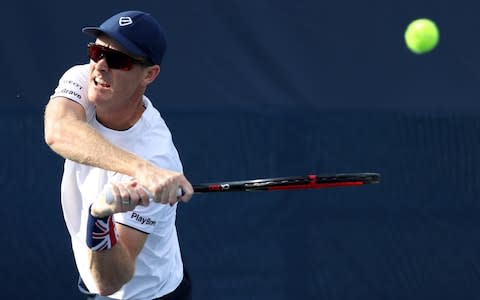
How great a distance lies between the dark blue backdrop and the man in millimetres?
1200

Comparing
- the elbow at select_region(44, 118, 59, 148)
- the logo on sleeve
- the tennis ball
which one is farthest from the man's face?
the tennis ball

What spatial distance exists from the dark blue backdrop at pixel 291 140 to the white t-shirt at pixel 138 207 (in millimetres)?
1246

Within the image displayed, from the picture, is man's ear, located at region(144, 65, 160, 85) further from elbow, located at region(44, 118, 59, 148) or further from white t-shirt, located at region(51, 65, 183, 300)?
elbow, located at region(44, 118, 59, 148)

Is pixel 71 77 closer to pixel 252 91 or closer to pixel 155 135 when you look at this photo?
pixel 155 135

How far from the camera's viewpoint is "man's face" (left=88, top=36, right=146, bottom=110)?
9.66 ft

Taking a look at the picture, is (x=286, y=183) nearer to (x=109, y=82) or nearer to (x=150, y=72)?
(x=150, y=72)

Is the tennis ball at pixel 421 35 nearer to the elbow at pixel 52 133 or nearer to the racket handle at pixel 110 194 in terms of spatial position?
the elbow at pixel 52 133

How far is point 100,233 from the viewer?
8.65 ft

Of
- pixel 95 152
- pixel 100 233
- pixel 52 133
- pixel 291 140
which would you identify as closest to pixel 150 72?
pixel 52 133

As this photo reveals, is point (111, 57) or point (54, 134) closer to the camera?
point (54, 134)

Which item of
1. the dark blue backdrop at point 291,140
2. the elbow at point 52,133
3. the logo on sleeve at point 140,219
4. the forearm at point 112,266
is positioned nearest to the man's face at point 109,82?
the elbow at point 52,133

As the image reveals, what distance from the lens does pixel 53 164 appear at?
4418mm

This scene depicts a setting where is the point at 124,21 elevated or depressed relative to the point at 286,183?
elevated

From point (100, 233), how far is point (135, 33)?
2.31ft
